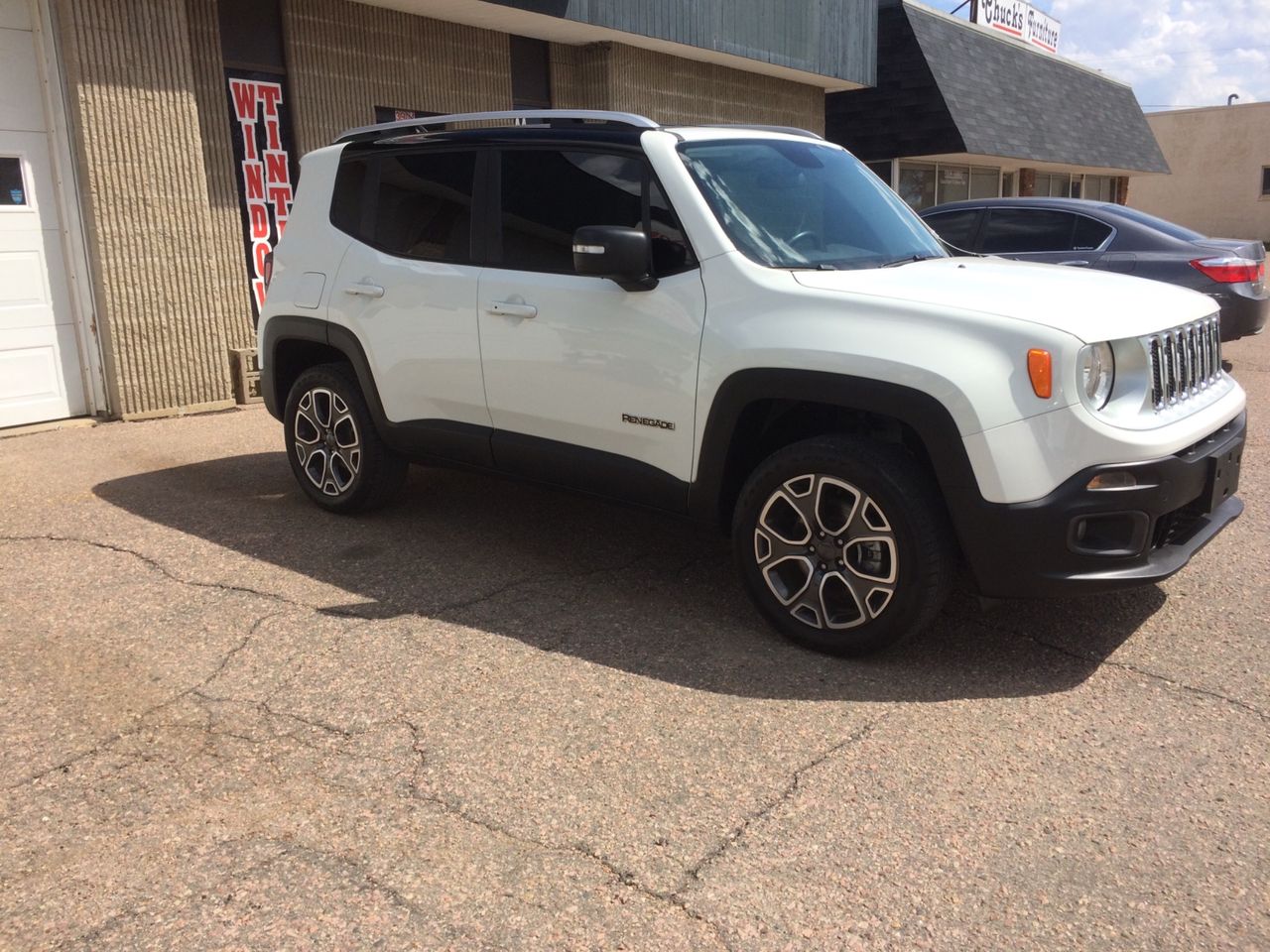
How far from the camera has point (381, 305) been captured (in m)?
5.26

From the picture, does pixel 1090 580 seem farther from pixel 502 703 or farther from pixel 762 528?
pixel 502 703

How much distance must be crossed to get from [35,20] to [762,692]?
7.56 metres

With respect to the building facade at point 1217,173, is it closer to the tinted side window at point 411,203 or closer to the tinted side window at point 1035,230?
the tinted side window at point 1035,230

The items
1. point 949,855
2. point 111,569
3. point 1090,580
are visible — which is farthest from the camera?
point 111,569

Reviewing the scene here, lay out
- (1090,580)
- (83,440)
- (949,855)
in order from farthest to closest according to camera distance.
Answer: (83,440) → (1090,580) → (949,855)

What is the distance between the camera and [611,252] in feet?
13.3

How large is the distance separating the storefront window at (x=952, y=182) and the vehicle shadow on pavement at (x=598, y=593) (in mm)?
17371

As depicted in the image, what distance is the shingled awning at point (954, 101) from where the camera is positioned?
1852 cm

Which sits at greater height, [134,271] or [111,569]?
[134,271]

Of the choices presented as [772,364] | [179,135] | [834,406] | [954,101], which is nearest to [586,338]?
[772,364]

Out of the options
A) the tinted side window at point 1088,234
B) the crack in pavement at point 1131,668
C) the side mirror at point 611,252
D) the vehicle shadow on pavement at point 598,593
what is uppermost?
the side mirror at point 611,252

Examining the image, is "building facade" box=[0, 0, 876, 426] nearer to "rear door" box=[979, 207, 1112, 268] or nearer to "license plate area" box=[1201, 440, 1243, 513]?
"rear door" box=[979, 207, 1112, 268]

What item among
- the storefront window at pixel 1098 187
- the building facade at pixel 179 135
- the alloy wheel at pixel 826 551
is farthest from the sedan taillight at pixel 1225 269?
the storefront window at pixel 1098 187

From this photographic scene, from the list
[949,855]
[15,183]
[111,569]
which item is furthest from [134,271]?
[949,855]
